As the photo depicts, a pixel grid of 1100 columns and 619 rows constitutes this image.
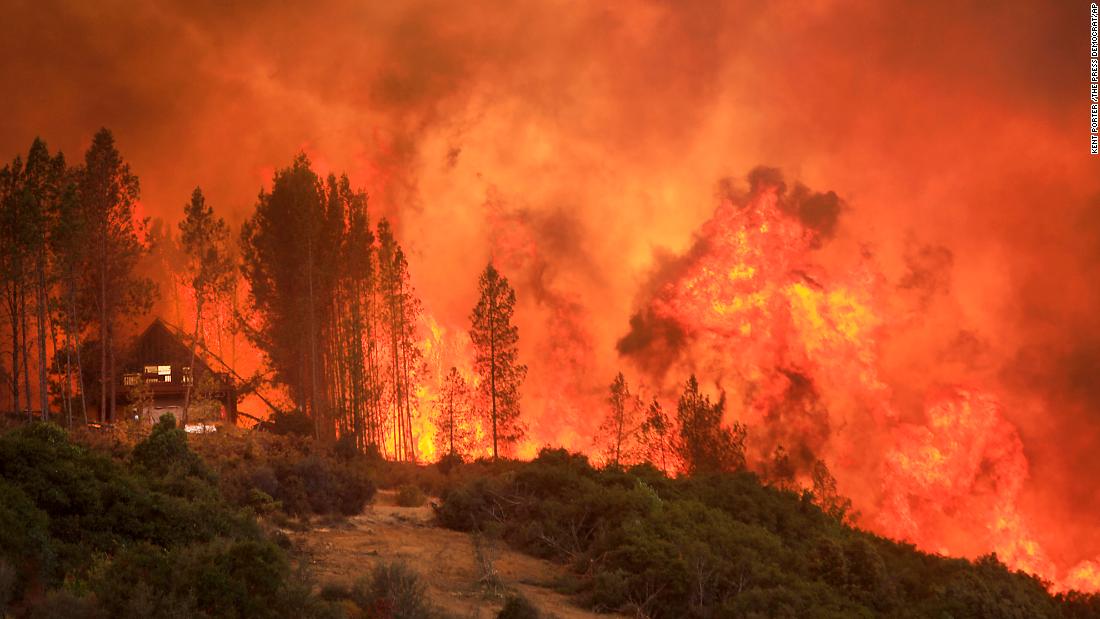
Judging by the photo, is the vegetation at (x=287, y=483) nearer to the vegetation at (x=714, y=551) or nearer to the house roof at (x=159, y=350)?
the vegetation at (x=714, y=551)

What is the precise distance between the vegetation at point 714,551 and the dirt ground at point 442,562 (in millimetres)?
745

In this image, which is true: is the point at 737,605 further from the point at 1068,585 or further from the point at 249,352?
the point at 249,352

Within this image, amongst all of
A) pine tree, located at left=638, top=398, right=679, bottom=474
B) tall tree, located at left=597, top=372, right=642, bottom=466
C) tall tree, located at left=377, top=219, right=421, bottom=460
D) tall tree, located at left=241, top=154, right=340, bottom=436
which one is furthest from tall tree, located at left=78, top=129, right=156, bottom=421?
pine tree, located at left=638, top=398, right=679, bottom=474

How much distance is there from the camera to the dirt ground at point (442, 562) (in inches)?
675

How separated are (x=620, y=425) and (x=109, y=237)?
880 inches

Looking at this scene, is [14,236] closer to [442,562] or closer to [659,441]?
[442,562]

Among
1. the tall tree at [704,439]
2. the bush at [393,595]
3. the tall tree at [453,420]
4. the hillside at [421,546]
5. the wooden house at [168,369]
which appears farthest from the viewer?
the tall tree at [453,420]

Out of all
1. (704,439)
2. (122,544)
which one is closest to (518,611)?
(122,544)

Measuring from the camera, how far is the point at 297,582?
13.3 meters

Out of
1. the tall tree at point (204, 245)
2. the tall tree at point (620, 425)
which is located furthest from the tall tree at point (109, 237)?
the tall tree at point (620, 425)

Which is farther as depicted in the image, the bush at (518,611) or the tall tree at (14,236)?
the tall tree at (14,236)

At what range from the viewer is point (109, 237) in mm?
38219

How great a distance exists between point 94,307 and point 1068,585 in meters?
43.4

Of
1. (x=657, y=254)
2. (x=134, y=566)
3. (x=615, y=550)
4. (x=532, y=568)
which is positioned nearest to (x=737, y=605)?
(x=615, y=550)
